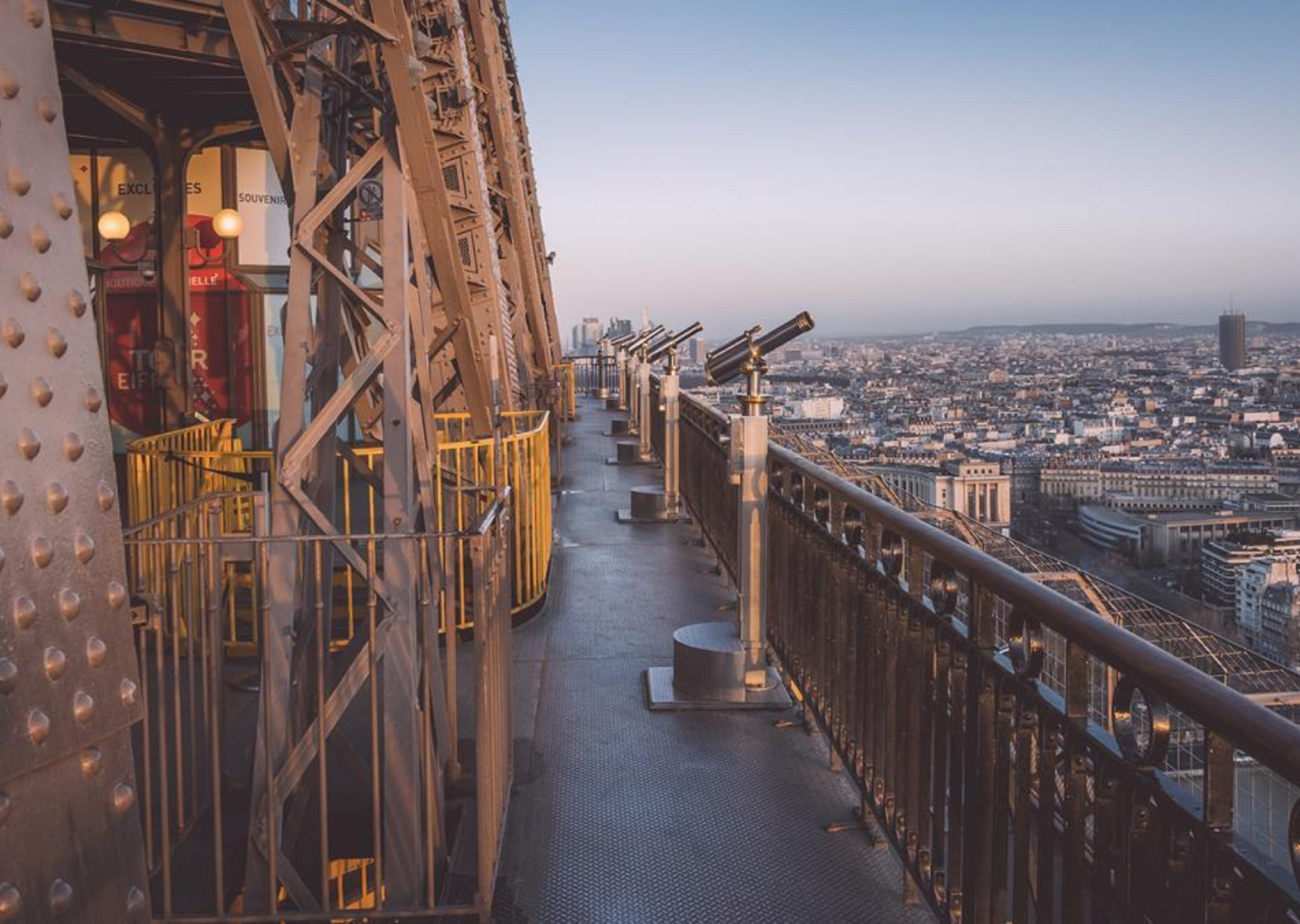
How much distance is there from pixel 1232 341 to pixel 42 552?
672cm

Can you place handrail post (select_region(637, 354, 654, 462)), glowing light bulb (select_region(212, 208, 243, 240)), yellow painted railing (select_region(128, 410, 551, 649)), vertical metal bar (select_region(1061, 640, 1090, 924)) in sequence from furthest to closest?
→ handrail post (select_region(637, 354, 654, 462)) → glowing light bulb (select_region(212, 208, 243, 240)) → yellow painted railing (select_region(128, 410, 551, 649)) → vertical metal bar (select_region(1061, 640, 1090, 924))

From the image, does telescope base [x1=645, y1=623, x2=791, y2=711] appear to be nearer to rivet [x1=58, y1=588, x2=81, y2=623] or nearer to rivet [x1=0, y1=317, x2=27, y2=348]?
rivet [x1=58, y1=588, x2=81, y2=623]

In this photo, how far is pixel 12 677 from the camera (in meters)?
1.54

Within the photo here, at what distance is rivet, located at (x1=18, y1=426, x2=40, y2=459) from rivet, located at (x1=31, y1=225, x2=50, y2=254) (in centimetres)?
27

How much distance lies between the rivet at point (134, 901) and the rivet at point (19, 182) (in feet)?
3.40

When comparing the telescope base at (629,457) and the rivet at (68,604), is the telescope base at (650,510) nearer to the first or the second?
the telescope base at (629,457)

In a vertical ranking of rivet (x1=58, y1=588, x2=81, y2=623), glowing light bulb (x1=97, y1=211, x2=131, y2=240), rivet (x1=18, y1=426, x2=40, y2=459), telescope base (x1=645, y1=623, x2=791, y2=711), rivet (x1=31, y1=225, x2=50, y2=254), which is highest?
glowing light bulb (x1=97, y1=211, x2=131, y2=240)

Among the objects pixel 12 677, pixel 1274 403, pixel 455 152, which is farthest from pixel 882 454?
pixel 455 152

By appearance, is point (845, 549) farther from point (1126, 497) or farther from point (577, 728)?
point (577, 728)

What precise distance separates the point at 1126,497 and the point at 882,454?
2259 mm

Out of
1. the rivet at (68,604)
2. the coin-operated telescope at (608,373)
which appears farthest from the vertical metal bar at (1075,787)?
the coin-operated telescope at (608,373)

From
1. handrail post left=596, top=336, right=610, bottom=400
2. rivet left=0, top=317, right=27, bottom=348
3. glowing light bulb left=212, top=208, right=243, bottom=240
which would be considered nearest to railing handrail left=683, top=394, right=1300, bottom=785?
rivet left=0, top=317, right=27, bottom=348

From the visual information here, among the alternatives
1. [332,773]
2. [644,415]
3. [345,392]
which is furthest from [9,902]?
[644,415]

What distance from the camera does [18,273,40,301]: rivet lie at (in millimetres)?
1611
